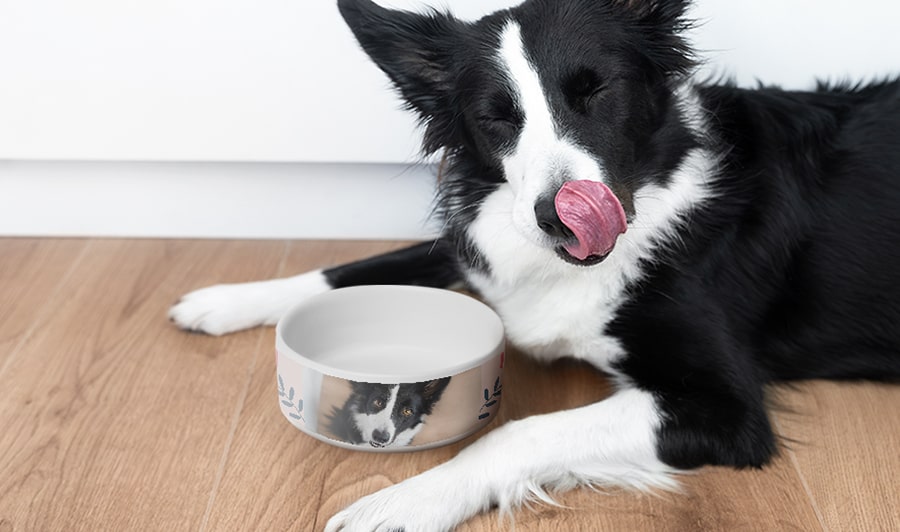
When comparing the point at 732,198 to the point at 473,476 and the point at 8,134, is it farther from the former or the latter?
the point at 8,134

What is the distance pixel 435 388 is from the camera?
5.61 ft

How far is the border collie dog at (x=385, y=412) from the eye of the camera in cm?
169

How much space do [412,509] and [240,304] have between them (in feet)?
2.76

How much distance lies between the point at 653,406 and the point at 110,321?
50.6 inches

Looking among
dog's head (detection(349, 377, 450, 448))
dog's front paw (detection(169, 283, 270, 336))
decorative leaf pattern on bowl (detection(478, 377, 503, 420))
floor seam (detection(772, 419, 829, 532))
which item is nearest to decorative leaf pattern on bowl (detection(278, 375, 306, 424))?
dog's head (detection(349, 377, 450, 448))

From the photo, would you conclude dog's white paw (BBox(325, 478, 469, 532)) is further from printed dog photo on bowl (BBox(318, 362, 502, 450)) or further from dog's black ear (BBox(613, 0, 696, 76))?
dog's black ear (BBox(613, 0, 696, 76))

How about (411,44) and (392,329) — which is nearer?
(411,44)

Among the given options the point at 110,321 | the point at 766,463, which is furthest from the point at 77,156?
the point at 766,463

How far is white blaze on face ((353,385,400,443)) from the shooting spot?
171 centimetres

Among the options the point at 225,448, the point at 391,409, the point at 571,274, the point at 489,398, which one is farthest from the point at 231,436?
the point at 571,274

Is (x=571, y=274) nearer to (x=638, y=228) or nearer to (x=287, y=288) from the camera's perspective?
(x=638, y=228)

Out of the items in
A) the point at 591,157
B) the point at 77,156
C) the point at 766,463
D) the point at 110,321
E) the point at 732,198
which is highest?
the point at 591,157

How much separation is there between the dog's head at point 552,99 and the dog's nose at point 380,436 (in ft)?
1.40

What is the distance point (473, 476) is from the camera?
1668 mm
